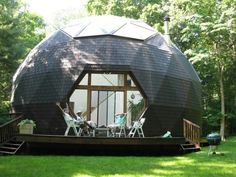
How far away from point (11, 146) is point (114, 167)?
16.9 feet

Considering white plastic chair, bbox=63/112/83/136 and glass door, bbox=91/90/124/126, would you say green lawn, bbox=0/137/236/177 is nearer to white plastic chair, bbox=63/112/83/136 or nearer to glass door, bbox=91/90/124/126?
white plastic chair, bbox=63/112/83/136

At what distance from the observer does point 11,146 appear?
1290cm

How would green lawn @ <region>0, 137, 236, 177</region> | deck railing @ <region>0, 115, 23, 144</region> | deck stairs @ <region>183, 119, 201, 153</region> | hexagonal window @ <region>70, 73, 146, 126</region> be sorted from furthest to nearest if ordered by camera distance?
hexagonal window @ <region>70, 73, 146, 126</region> < deck stairs @ <region>183, 119, 201, 153</region> < deck railing @ <region>0, 115, 23, 144</region> < green lawn @ <region>0, 137, 236, 177</region>

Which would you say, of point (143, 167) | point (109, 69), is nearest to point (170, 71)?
point (109, 69)

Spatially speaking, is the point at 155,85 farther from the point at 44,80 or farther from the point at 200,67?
the point at 200,67

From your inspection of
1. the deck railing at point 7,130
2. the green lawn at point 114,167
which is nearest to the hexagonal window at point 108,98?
the deck railing at point 7,130

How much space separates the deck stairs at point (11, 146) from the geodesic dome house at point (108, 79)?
1752 millimetres

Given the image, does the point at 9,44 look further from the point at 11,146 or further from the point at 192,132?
the point at 192,132

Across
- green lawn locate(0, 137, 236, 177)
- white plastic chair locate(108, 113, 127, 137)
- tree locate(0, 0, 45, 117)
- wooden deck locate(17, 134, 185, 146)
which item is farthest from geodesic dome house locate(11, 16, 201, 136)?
green lawn locate(0, 137, 236, 177)

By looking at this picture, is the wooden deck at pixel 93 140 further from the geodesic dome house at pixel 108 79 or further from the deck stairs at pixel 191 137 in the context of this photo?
the geodesic dome house at pixel 108 79

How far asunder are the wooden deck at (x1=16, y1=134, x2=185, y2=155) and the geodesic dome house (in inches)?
67.0

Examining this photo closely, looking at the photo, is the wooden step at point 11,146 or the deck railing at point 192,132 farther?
the deck railing at point 192,132

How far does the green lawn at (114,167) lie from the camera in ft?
26.4

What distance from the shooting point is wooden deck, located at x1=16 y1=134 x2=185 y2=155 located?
11953mm
